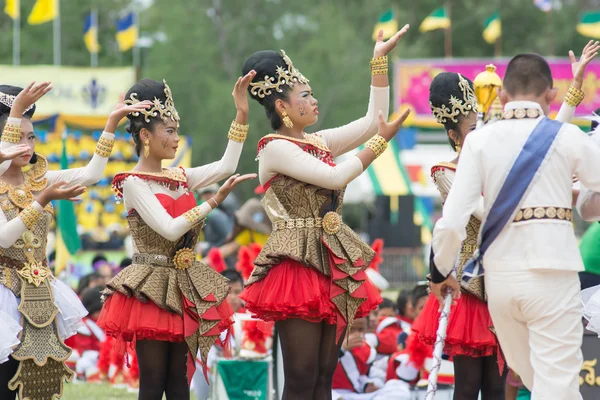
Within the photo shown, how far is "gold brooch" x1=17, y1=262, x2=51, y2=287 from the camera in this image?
542 centimetres

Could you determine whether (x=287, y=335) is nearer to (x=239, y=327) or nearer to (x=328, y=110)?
(x=239, y=327)

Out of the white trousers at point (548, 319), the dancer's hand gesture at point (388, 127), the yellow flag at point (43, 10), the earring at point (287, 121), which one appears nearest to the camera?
the white trousers at point (548, 319)

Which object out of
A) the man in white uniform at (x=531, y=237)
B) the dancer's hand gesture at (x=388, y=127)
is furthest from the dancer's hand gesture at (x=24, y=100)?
the man in white uniform at (x=531, y=237)

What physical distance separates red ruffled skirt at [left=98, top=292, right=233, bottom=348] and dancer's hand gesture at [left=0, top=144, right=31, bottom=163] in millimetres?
919

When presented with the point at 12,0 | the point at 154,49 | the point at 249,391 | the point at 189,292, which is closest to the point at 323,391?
the point at 189,292

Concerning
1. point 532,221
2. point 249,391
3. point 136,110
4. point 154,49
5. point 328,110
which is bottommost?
point 249,391

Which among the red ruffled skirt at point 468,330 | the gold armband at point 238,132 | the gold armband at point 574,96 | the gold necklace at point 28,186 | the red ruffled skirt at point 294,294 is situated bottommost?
the red ruffled skirt at point 468,330

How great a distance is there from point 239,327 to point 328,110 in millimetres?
25893

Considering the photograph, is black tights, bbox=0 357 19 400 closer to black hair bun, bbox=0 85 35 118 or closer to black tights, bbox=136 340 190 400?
black tights, bbox=136 340 190 400

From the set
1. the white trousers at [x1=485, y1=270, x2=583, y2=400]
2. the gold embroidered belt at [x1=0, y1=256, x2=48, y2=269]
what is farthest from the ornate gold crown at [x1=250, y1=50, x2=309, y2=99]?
the white trousers at [x1=485, y1=270, x2=583, y2=400]

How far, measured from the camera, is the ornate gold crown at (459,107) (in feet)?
18.3

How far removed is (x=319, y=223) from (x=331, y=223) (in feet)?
0.21

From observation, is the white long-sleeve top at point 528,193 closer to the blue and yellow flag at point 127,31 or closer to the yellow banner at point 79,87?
the yellow banner at point 79,87

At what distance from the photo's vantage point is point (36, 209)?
5.20m
